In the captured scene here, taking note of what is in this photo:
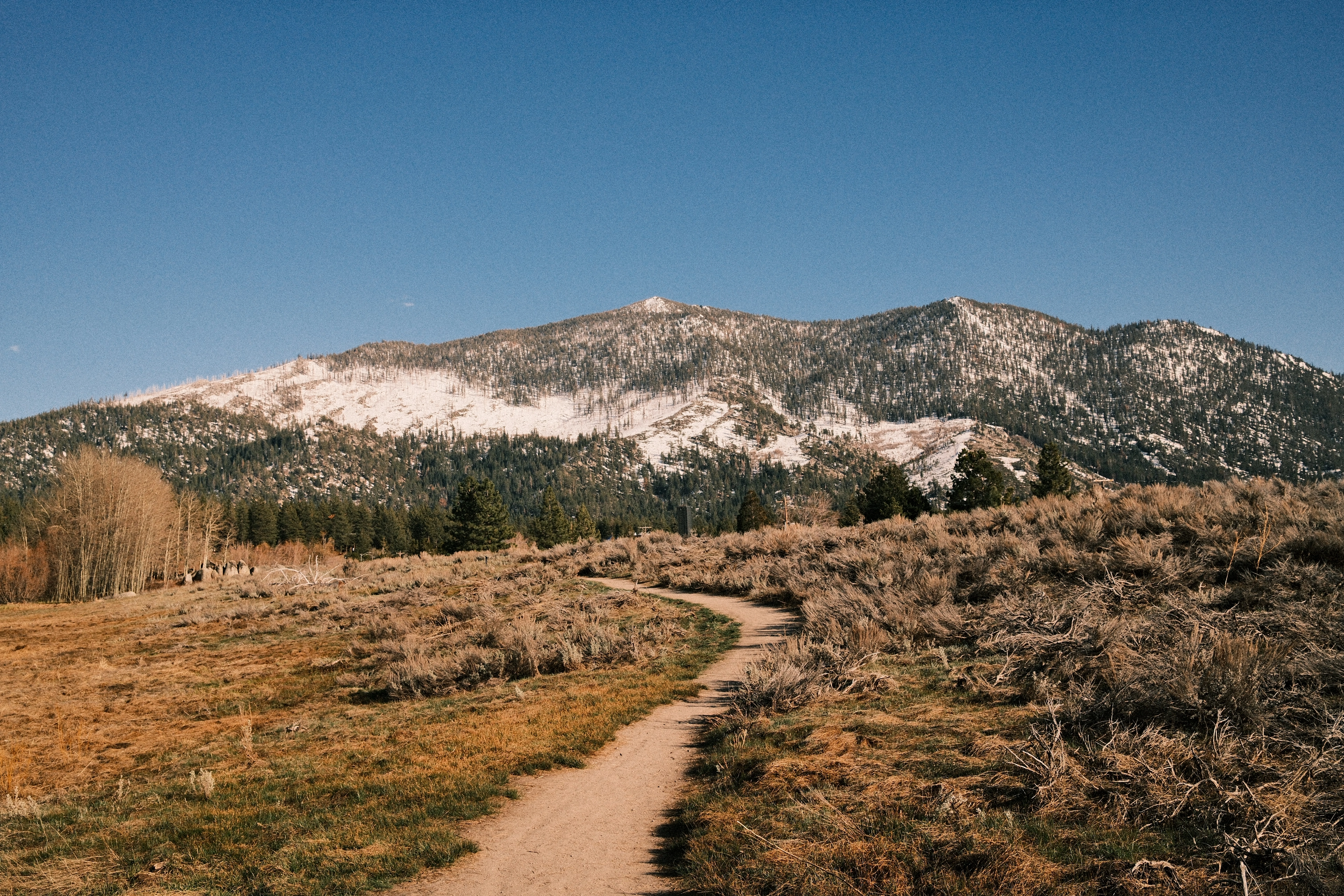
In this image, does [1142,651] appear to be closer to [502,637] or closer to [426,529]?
[502,637]

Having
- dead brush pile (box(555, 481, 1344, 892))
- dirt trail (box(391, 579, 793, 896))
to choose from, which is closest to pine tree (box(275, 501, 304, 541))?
dead brush pile (box(555, 481, 1344, 892))

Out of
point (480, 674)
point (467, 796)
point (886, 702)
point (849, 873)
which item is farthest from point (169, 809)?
point (886, 702)

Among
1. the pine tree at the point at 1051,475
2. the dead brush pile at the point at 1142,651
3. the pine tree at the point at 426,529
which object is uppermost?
the pine tree at the point at 1051,475

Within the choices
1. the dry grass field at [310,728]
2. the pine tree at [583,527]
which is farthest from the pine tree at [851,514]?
the dry grass field at [310,728]

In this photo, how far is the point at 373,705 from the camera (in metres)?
14.9

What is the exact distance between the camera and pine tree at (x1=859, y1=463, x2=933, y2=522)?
61.9 m

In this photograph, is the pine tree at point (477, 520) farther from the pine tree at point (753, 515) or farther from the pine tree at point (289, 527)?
the pine tree at point (289, 527)

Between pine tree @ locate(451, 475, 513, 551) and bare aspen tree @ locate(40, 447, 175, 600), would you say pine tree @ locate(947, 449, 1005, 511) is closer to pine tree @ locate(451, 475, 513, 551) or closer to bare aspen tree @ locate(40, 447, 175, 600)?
pine tree @ locate(451, 475, 513, 551)

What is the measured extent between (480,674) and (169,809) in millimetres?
7249

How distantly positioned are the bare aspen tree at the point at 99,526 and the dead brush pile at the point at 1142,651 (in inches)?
2378

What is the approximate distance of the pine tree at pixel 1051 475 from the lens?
5881 cm

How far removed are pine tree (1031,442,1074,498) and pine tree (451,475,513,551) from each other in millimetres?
50771

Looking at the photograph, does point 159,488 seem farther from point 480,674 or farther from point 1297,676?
point 1297,676

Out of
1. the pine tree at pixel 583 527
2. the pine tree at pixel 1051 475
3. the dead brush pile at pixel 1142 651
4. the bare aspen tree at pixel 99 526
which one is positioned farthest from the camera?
the pine tree at pixel 583 527
